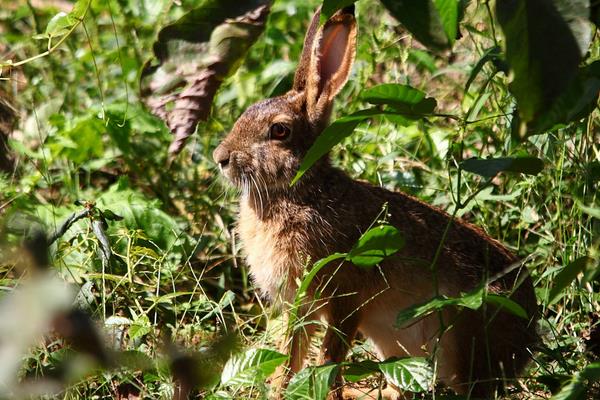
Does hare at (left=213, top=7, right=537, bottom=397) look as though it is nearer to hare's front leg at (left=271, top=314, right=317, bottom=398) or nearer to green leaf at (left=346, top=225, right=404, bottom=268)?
hare's front leg at (left=271, top=314, right=317, bottom=398)


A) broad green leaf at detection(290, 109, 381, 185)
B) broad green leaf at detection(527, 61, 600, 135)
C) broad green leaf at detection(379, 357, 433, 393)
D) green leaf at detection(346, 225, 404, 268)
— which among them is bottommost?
broad green leaf at detection(379, 357, 433, 393)

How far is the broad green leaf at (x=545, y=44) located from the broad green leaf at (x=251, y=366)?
1.71m

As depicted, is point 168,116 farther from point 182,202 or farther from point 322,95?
point 182,202

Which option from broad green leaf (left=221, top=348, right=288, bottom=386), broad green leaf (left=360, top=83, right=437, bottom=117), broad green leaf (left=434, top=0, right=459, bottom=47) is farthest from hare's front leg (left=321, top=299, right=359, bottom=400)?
broad green leaf (left=434, top=0, right=459, bottom=47)

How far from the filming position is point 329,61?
4324 mm

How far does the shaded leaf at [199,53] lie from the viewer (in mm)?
2309

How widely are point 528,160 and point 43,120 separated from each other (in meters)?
3.39

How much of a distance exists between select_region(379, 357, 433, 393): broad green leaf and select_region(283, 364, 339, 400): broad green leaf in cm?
17

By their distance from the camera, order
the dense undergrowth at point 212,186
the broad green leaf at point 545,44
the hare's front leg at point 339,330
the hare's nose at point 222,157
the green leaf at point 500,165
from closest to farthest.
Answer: the broad green leaf at point 545,44 → the green leaf at point 500,165 → the dense undergrowth at point 212,186 → the hare's front leg at point 339,330 → the hare's nose at point 222,157

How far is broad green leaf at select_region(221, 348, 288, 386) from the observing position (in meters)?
3.07

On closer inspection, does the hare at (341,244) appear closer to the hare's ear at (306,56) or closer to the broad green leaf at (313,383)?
the hare's ear at (306,56)

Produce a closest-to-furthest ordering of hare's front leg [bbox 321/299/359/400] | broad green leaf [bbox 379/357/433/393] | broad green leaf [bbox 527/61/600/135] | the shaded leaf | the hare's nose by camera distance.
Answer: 1. broad green leaf [bbox 527/61/600/135]
2. the shaded leaf
3. broad green leaf [bbox 379/357/433/393]
4. hare's front leg [bbox 321/299/359/400]
5. the hare's nose

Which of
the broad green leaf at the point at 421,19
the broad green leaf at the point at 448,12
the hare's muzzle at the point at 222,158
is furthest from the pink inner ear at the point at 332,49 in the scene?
the broad green leaf at the point at 421,19

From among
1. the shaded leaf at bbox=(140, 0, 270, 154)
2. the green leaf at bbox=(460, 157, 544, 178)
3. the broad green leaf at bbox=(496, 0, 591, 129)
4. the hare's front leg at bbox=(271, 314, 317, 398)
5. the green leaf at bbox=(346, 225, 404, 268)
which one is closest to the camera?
the broad green leaf at bbox=(496, 0, 591, 129)
